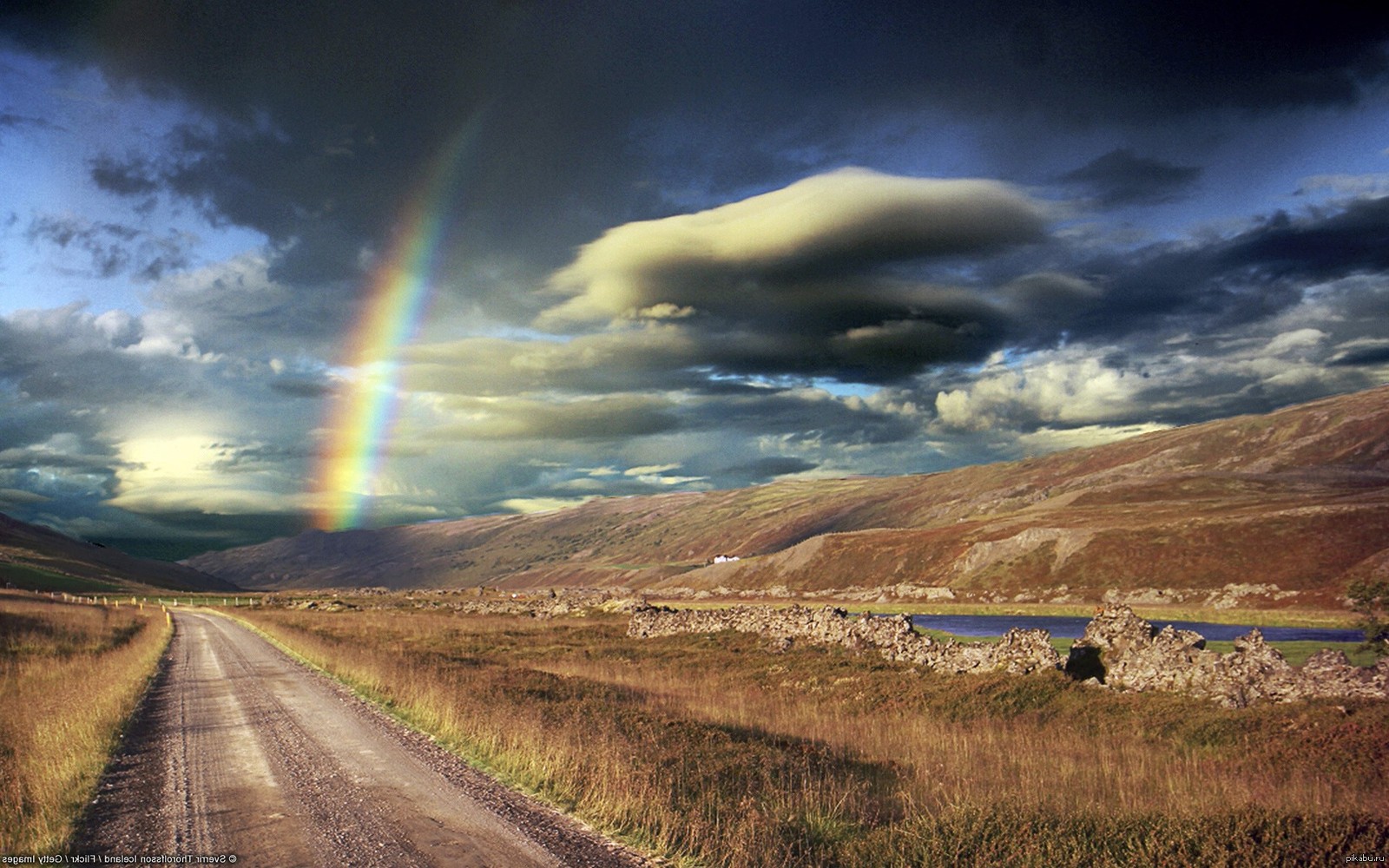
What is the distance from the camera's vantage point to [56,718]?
1848 cm

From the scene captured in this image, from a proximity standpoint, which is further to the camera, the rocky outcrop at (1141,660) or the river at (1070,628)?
the river at (1070,628)

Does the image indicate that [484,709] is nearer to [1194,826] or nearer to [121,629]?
[1194,826]

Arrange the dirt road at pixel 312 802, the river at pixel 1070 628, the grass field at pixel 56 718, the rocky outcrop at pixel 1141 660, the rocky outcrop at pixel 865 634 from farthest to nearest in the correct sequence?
the river at pixel 1070 628 → the rocky outcrop at pixel 865 634 → the rocky outcrop at pixel 1141 660 → the grass field at pixel 56 718 → the dirt road at pixel 312 802

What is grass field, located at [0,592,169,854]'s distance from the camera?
1157 centimetres

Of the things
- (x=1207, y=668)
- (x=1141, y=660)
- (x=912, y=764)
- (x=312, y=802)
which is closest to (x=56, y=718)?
(x=312, y=802)

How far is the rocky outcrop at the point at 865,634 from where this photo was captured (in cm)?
2830

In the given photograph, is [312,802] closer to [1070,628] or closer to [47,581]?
[1070,628]

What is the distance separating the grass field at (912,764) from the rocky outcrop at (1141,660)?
1221mm

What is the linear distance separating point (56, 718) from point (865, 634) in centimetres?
3256

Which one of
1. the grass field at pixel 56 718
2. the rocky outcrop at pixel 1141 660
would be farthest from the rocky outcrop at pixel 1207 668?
the grass field at pixel 56 718

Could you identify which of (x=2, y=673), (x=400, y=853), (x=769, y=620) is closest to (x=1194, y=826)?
(x=400, y=853)

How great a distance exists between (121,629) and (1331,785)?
63921 mm

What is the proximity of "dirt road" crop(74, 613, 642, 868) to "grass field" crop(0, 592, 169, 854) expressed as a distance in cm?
51

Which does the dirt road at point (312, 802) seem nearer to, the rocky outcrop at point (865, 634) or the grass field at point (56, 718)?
the grass field at point (56, 718)
